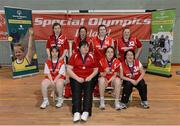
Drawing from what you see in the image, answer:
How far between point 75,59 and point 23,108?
1130 mm

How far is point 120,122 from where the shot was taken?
11.8 feet

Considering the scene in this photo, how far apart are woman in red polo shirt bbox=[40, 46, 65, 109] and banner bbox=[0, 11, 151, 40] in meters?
2.92

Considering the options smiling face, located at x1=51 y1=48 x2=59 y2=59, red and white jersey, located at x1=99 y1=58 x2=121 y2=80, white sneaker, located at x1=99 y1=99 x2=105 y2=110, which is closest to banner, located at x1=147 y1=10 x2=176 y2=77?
red and white jersey, located at x1=99 y1=58 x2=121 y2=80

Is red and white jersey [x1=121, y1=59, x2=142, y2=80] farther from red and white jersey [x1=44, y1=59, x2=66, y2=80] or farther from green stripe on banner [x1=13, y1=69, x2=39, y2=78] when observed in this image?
green stripe on banner [x1=13, y1=69, x2=39, y2=78]

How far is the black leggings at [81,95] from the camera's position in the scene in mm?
3781

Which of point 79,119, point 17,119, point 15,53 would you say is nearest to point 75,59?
point 79,119

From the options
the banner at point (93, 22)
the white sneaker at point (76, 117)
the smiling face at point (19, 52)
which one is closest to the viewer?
the white sneaker at point (76, 117)

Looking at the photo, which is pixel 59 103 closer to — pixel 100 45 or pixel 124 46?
pixel 100 45

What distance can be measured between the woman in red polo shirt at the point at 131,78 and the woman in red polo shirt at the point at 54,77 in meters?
0.96

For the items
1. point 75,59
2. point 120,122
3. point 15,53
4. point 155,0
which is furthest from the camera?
point 155,0

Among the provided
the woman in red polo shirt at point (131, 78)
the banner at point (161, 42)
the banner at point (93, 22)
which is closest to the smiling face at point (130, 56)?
the woman in red polo shirt at point (131, 78)

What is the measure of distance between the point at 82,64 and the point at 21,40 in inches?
110

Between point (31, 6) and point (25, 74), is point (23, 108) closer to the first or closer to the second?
point (25, 74)

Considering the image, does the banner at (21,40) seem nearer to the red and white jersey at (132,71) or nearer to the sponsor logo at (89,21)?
the sponsor logo at (89,21)
